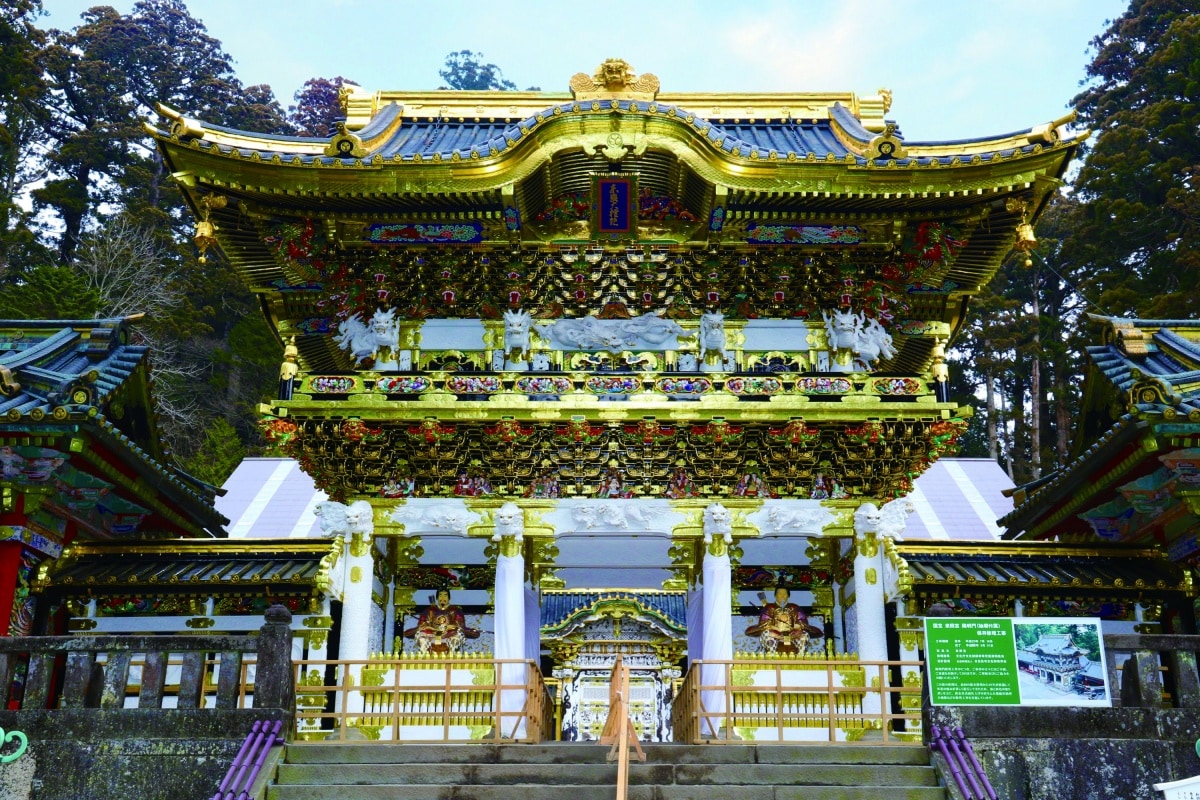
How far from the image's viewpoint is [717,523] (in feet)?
47.4

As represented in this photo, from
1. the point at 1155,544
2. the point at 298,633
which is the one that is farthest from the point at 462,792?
the point at 1155,544

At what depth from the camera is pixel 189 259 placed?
38.7 metres

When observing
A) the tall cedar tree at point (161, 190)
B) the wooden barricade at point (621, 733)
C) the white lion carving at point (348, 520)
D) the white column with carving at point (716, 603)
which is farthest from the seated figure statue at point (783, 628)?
the tall cedar tree at point (161, 190)

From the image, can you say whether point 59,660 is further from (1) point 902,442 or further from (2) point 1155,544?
(2) point 1155,544

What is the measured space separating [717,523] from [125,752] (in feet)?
25.1

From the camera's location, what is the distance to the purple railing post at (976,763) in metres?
9.21

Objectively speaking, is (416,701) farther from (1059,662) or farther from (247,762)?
(1059,662)

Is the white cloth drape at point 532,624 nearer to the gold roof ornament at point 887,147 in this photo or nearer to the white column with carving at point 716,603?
the white column with carving at point 716,603

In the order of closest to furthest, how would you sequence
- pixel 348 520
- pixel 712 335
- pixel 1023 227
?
1. pixel 348 520
2. pixel 1023 227
3. pixel 712 335

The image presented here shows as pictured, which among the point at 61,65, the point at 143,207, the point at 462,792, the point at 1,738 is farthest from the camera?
the point at 61,65

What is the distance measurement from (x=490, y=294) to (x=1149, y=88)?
27.6 m

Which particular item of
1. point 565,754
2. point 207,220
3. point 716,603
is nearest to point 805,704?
point 716,603

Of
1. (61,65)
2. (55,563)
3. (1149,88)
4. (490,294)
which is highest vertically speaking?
(61,65)

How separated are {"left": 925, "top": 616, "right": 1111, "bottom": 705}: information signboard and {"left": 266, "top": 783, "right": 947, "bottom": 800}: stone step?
1140 mm
